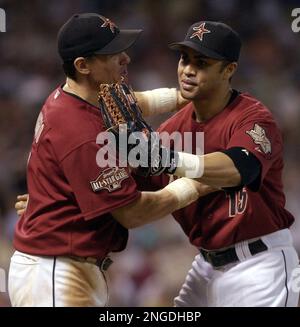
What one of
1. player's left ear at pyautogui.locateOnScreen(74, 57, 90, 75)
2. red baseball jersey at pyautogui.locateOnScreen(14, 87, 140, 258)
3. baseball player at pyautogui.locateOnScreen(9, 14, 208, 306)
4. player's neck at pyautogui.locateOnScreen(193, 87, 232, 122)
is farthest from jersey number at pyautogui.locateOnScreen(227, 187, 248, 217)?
player's left ear at pyautogui.locateOnScreen(74, 57, 90, 75)

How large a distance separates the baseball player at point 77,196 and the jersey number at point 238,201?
0.27m

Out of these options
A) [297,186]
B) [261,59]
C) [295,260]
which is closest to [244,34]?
[261,59]

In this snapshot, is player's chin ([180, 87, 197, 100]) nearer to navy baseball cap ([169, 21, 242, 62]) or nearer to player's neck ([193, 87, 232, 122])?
player's neck ([193, 87, 232, 122])

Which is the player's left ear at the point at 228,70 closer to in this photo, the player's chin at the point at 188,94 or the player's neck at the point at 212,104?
the player's neck at the point at 212,104

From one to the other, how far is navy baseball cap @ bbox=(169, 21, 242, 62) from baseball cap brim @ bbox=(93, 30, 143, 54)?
30cm

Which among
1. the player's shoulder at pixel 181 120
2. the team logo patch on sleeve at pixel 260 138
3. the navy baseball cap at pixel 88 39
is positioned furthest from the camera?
the player's shoulder at pixel 181 120

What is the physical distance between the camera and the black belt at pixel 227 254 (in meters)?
3.82

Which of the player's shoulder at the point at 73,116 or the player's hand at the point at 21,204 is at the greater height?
the player's shoulder at the point at 73,116

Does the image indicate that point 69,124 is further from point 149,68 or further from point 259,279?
point 149,68

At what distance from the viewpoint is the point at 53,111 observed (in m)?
3.47

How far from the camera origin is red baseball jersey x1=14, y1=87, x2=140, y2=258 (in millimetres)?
3344

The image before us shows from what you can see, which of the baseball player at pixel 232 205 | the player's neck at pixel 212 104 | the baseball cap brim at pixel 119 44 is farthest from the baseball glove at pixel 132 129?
the player's neck at pixel 212 104

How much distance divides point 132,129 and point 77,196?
355 mm
